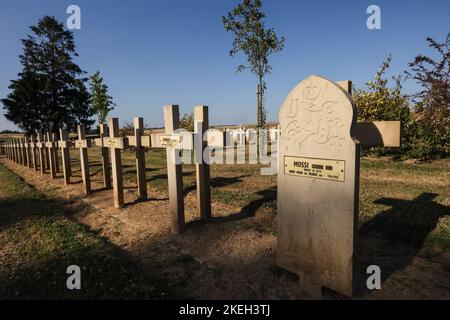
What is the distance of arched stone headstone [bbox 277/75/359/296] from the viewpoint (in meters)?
2.67

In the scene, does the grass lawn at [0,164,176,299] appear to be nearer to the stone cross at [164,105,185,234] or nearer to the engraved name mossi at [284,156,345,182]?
the stone cross at [164,105,185,234]

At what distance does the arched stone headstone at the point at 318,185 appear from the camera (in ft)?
8.75

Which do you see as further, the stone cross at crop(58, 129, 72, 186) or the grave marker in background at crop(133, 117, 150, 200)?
the stone cross at crop(58, 129, 72, 186)

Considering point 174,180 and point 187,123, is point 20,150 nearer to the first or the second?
point 187,123

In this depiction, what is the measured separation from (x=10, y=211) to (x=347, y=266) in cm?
756

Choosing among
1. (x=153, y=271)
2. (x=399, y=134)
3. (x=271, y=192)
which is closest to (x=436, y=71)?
(x=271, y=192)

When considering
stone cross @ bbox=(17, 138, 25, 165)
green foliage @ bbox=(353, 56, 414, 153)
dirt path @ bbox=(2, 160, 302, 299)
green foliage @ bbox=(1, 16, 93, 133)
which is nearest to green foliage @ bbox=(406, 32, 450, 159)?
green foliage @ bbox=(353, 56, 414, 153)

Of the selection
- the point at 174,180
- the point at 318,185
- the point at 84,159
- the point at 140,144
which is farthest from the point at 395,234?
the point at 84,159

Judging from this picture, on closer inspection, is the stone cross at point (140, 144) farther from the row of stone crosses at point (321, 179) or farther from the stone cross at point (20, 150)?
the stone cross at point (20, 150)

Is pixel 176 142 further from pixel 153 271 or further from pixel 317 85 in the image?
pixel 317 85

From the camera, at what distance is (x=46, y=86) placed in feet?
114

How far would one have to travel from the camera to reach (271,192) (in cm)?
695

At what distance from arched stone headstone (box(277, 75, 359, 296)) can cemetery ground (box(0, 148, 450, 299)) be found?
1.00 ft

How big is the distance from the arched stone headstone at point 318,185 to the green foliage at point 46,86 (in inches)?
1561
